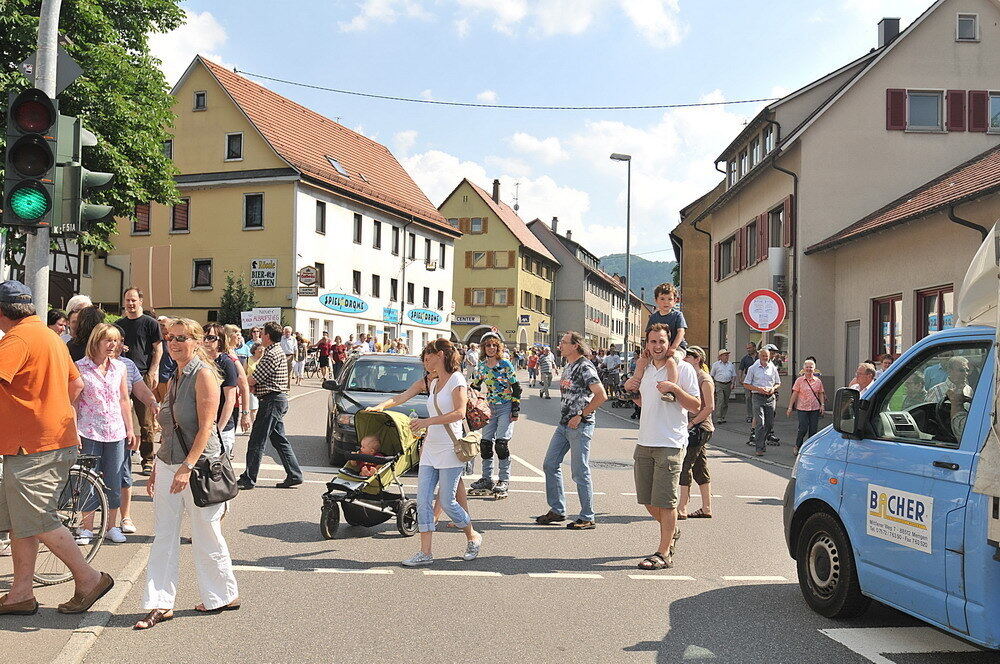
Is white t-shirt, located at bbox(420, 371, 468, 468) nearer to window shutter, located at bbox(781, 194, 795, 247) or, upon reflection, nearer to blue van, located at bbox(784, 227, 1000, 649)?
blue van, located at bbox(784, 227, 1000, 649)

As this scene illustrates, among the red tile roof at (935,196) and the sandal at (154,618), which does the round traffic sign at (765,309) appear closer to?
the red tile roof at (935,196)

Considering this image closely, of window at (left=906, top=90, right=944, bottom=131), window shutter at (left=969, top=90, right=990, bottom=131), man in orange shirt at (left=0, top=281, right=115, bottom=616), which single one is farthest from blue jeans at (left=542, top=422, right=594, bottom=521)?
window shutter at (left=969, top=90, right=990, bottom=131)

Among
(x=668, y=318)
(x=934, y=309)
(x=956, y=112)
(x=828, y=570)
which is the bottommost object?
(x=828, y=570)

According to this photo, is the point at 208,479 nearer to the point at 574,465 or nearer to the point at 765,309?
the point at 574,465

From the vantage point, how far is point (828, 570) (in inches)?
240

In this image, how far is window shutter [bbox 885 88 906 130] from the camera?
83.6 ft

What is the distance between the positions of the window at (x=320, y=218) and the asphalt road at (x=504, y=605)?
115ft

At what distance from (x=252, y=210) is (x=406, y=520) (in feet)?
121

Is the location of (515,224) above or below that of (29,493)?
above

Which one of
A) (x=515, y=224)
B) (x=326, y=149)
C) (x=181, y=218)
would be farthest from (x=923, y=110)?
(x=515, y=224)

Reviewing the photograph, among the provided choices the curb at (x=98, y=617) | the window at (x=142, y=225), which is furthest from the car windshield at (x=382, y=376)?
the window at (x=142, y=225)

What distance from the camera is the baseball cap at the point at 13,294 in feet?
18.1

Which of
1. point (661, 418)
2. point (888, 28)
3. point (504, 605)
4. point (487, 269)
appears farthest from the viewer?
point (487, 269)

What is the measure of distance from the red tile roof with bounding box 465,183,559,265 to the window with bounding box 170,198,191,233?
3124 cm
